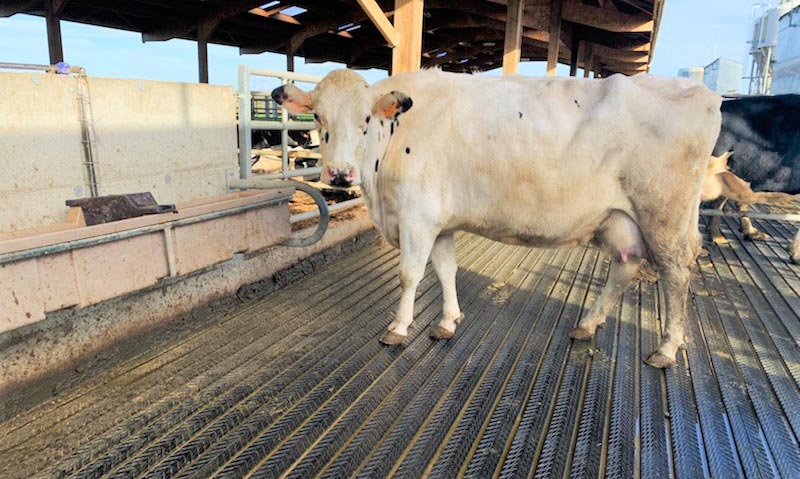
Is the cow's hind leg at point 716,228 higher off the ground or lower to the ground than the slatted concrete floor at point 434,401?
higher

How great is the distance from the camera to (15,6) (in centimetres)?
914

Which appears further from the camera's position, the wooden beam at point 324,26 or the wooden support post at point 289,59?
the wooden support post at point 289,59

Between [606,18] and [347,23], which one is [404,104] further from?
[347,23]

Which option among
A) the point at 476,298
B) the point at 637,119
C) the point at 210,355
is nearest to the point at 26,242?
the point at 210,355

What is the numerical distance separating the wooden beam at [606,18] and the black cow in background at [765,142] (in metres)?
4.45

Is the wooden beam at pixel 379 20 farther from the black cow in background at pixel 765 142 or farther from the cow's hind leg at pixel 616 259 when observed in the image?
the black cow in background at pixel 765 142

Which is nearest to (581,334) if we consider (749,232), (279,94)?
(279,94)

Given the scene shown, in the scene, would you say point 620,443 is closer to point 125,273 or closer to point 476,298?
point 476,298

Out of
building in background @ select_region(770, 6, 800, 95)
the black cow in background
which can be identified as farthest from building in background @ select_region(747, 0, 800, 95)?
the black cow in background

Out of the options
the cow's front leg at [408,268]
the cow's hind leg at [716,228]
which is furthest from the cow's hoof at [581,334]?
the cow's hind leg at [716,228]

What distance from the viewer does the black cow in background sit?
17.6ft

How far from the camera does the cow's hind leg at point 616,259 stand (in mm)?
3156

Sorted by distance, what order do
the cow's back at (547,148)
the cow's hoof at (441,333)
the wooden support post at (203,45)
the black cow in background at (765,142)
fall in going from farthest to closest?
the wooden support post at (203,45), the black cow in background at (765,142), the cow's hoof at (441,333), the cow's back at (547,148)

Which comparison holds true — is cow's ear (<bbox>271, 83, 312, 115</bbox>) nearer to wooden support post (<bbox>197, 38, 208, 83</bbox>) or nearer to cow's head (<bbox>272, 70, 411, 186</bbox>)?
cow's head (<bbox>272, 70, 411, 186</bbox>)
